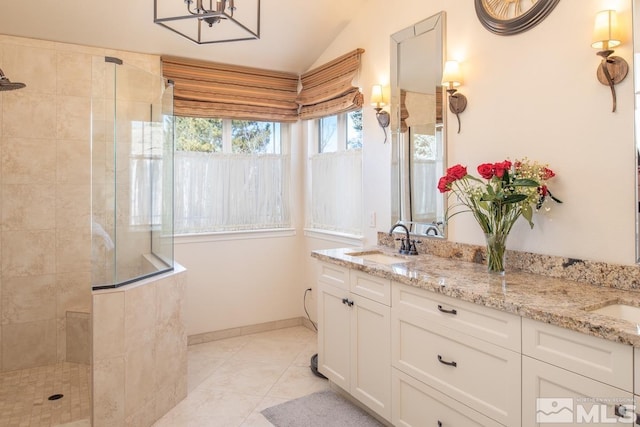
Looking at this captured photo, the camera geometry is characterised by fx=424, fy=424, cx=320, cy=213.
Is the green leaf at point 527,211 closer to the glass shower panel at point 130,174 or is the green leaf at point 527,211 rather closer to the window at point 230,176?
the glass shower panel at point 130,174

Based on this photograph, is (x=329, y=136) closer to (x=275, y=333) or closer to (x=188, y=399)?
(x=275, y=333)

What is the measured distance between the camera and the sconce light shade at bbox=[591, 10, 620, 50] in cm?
173

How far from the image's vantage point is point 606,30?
1732 millimetres

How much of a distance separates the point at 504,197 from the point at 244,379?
7.11 feet

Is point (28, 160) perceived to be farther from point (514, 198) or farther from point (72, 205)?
point (514, 198)

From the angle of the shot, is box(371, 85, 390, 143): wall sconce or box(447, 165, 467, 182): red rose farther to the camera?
box(371, 85, 390, 143): wall sconce

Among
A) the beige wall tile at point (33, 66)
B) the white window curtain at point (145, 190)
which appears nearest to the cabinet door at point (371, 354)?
the white window curtain at point (145, 190)

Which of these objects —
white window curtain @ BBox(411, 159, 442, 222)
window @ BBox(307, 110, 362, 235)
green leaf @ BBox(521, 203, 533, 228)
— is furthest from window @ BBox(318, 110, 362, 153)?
green leaf @ BBox(521, 203, 533, 228)

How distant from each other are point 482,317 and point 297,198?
272cm

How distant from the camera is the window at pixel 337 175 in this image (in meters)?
3.58

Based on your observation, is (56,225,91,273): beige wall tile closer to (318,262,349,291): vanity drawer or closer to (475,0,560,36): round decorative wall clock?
(318,262,349,291): vanity drawer

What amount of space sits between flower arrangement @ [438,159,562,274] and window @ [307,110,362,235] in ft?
4.71

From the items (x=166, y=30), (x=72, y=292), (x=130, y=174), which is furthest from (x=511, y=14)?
(x=72, y=292)

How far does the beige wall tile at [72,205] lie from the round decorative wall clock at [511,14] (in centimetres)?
305
